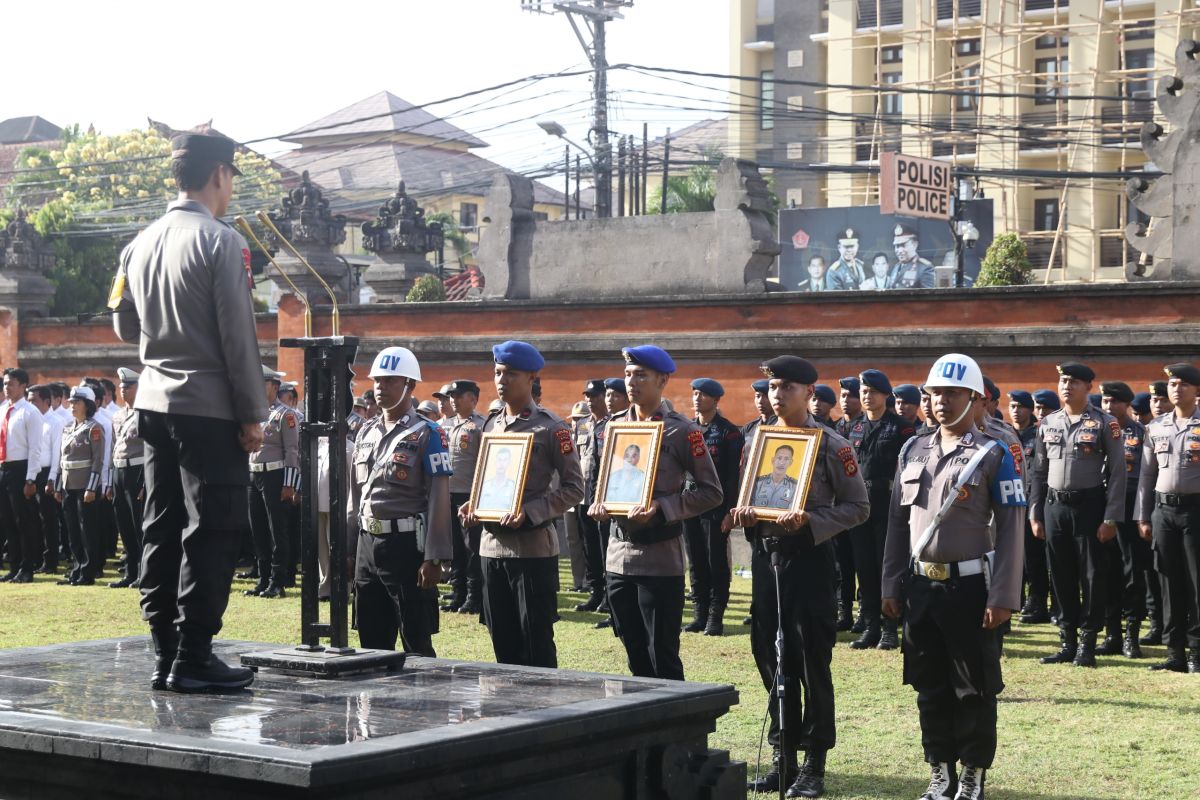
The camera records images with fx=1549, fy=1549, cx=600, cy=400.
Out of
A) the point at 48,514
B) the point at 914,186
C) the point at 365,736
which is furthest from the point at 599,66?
the point at 365,736

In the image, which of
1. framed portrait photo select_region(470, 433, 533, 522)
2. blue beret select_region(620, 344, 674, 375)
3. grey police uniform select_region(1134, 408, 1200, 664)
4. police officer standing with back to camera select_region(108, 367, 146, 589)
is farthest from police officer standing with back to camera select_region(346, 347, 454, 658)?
police officer standing with back to camera select_region(108, 367, 146, 589)

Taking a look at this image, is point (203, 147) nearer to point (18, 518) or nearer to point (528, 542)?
point (528, 542)

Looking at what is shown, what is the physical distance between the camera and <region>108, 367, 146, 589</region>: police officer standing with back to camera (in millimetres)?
15516

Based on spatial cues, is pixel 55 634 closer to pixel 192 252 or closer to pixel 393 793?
pixel 192 252

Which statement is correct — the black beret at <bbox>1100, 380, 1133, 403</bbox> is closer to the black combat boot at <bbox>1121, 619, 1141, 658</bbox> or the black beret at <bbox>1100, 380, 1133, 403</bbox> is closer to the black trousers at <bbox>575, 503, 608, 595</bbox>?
the black combat boot at <bbox>1121, 619, 1141, 658</bbox>

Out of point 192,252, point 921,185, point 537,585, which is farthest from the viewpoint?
point 921,185

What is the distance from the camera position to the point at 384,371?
8.71m

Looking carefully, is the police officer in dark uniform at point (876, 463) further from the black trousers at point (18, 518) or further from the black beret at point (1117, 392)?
the black trousers at point (18, 518)

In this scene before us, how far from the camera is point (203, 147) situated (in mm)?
5789

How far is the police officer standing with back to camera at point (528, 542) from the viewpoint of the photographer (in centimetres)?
812

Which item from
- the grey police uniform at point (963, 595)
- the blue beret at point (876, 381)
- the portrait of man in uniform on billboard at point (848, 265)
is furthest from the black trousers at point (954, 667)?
the portrait of man in uniform on billboard at point (848, 265)

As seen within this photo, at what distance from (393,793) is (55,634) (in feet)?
29.9

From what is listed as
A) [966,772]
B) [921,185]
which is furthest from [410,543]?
[921,185]

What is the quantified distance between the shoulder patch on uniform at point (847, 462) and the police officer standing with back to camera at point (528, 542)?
146cm
